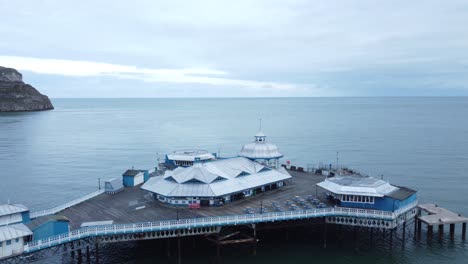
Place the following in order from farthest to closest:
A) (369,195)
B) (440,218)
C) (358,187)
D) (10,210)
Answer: (440,218) → (358,187) → (369,195) → (10,210)

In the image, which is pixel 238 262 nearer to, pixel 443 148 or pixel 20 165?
pixel 20 165

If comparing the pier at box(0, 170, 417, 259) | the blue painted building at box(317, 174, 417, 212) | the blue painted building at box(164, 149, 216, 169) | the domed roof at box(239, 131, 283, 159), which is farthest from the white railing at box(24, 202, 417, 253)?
the blue painted building at box(164, 149, 216, 169)

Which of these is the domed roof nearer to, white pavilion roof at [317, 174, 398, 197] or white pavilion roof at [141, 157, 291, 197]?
white pavilion roof at [141, 157, 291, 197]

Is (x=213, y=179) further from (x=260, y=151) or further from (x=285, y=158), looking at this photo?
(x=285, y=158)

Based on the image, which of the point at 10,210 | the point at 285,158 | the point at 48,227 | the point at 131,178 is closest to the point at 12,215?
the point at 10,210

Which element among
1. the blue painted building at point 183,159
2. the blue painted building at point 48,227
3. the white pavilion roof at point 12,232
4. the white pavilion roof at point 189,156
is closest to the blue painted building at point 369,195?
the white pavilion roof at point 189,156
